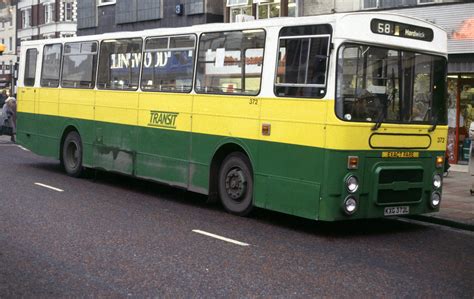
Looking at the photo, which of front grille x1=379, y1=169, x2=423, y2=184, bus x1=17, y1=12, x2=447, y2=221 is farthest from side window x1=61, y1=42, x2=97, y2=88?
front grille x1=379, y1=169, x2=423, y2=184

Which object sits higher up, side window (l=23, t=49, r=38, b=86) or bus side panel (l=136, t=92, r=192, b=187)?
side window (l=23, t=49, r=38, b=86)

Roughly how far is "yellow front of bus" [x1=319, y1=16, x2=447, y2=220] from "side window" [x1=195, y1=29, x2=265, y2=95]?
1.56 m

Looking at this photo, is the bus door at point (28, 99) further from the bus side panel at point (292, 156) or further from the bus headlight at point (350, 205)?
the bus headlight at point (350, 205)

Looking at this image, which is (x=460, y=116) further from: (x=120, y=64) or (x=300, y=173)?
(x=300, y=173)

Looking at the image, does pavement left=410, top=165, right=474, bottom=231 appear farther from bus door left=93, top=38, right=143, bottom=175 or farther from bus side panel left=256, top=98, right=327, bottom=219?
bus door left=93, top=38, right=143, bottom=175

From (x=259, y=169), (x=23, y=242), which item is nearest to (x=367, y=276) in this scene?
(x=259, y=169)

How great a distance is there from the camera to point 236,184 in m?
9.92

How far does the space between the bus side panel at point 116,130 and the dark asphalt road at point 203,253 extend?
1150 millimetres

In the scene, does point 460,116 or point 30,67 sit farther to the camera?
point 460,116

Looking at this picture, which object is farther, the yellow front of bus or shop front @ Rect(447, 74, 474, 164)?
shop front @ Rect(447, 74, 474, 164)

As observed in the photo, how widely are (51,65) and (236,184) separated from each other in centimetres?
692

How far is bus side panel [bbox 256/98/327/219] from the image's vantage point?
8.41 meters

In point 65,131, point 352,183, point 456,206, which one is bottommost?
point 456,206

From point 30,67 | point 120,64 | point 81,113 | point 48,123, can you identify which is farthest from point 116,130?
point 30,67
